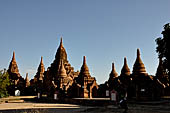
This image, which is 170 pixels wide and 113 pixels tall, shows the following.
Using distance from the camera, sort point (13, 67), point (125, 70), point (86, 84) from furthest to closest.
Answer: point (13, 67) → point (125, 70) → point (86, 84)

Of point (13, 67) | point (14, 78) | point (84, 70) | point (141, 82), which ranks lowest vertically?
point (141, 82)

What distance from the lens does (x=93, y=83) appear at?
3762 centimetres

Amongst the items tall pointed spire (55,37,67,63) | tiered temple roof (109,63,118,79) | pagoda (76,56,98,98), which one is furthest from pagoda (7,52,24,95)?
tiered temple roof (109,63,118,79)

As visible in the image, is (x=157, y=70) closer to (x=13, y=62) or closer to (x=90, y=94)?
(x=90, y=94)

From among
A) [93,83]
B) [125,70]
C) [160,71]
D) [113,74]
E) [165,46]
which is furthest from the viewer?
[113,74]

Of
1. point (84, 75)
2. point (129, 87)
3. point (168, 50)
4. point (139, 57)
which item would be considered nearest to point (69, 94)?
point (84, 75)

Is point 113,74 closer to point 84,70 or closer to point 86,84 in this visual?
point 84,70

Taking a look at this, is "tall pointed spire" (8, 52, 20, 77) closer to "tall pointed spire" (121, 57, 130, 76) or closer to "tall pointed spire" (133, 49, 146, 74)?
"tall pointed spire" (121, 57, 130, 76)

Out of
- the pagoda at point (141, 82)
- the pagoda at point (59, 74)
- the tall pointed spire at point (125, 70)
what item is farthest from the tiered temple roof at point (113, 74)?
the pagoda at point (59, 74)

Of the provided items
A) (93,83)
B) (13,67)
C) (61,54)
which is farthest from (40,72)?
(93,83)

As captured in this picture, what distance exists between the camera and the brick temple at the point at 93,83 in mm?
28375

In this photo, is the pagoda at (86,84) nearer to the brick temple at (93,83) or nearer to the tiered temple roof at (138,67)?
the brick temple at (93,83)

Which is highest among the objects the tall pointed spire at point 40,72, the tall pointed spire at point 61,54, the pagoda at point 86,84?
the tall pointed spire at point 61,54

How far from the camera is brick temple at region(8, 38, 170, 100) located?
28.4 metres
